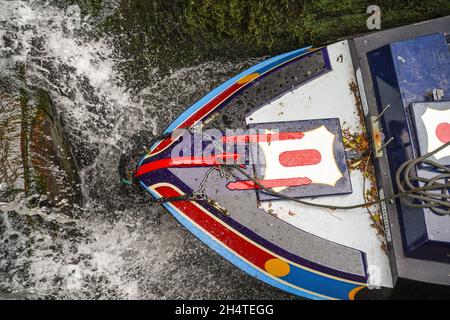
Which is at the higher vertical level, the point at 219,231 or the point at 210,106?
the point at 210,106

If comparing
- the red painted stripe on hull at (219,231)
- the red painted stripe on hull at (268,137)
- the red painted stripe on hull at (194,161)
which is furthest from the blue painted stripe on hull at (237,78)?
the red painted stripe on hull at (219,231)

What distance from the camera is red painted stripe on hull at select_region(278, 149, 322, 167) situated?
2875 millimetres

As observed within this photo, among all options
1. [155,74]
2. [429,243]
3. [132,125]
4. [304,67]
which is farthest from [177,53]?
[429,243]

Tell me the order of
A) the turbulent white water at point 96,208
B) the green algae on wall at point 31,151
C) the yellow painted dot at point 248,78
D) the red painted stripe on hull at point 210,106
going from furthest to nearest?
the yellow painted dot at point 248,78
the red painted stripe on hull at point 210,106
the turbulent white water at point 96,208
the green algae on wall at point 31,151

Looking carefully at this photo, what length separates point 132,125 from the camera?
331 centimetres

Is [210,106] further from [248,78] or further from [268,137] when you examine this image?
[268,137]

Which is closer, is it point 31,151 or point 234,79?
point 31,151

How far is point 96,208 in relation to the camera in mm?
3080

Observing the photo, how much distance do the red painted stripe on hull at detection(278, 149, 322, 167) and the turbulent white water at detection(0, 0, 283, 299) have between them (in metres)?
0.85

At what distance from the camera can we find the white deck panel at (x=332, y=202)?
2.88 meters

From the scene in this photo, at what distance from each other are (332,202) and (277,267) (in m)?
0.59

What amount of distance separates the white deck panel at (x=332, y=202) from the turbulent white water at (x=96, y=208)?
59 cm

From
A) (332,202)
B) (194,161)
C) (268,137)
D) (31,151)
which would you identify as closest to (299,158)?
(268,137)

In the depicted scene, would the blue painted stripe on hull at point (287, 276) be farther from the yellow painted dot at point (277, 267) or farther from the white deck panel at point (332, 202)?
the white deck panel at point (332, 202)
